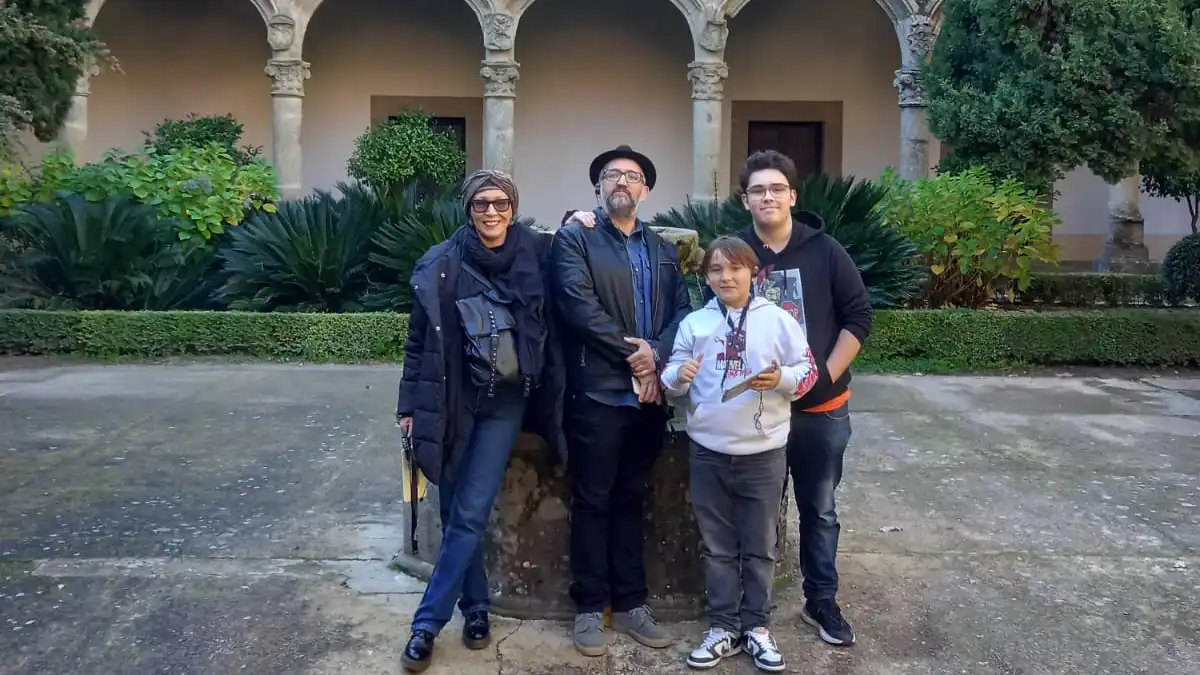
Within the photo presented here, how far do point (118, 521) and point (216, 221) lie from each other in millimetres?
5807

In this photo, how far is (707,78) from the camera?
13.3m

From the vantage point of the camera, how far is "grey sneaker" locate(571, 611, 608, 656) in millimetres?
3400

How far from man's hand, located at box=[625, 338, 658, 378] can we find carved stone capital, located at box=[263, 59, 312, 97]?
11154mm

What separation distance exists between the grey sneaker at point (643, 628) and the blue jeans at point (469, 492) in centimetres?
56

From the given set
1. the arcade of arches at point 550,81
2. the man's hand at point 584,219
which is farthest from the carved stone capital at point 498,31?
the man's hand at point 584,219

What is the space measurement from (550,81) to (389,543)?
38.9 feet

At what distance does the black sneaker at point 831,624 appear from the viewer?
350 cm

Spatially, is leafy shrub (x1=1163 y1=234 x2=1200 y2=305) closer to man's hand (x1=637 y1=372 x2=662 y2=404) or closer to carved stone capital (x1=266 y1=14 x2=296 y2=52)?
man's hand (x1=637 y1=372 x2=662 y2=404)

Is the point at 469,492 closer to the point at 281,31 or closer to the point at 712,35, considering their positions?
the point at 712,35

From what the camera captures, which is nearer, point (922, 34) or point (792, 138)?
point (922, 34)

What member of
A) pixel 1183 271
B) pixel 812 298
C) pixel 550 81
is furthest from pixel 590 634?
pixel 550 81

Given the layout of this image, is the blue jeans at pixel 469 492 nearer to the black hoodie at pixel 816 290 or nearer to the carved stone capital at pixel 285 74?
the black hoodie at pixel 816 290

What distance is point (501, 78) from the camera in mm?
13352

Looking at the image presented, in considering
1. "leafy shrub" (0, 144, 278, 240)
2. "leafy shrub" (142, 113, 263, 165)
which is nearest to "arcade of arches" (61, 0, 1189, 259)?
"leafy shrub" (142, 113, 263, 165)
